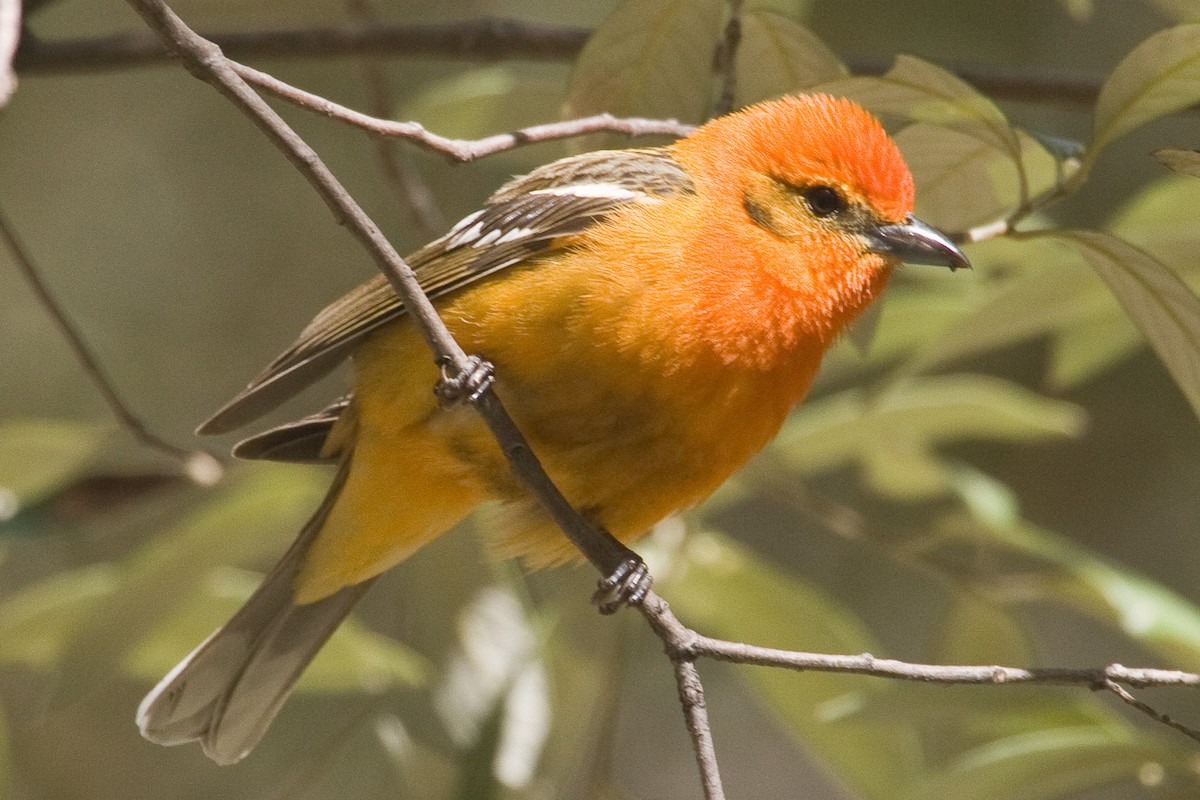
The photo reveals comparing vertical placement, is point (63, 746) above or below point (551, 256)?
below

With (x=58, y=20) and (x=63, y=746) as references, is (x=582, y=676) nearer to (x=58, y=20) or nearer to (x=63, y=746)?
(x=63, y=746)

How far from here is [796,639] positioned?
4.24 metres

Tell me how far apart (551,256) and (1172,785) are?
1.85 meters

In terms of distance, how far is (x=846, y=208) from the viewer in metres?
3.58

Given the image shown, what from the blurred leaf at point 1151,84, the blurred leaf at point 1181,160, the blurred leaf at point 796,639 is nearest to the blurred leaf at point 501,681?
the blurred leaf at point 796,639

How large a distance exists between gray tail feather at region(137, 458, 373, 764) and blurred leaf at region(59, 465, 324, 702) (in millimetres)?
239

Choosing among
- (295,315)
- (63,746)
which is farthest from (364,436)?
(295,315)

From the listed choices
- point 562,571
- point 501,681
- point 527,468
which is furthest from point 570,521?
point 562,571

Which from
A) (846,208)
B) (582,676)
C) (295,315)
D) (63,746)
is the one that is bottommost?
(63,746)

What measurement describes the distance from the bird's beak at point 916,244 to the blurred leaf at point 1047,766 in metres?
1.09

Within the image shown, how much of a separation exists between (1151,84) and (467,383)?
1.46 meters

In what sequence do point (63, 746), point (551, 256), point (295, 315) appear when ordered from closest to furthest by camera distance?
point (551, 256)
point (63, 746)
point (295, 315)

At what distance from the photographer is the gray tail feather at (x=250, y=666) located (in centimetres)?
405

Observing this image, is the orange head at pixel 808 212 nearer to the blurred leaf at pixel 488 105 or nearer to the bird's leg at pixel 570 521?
the bird's leg at pixel 570 521
